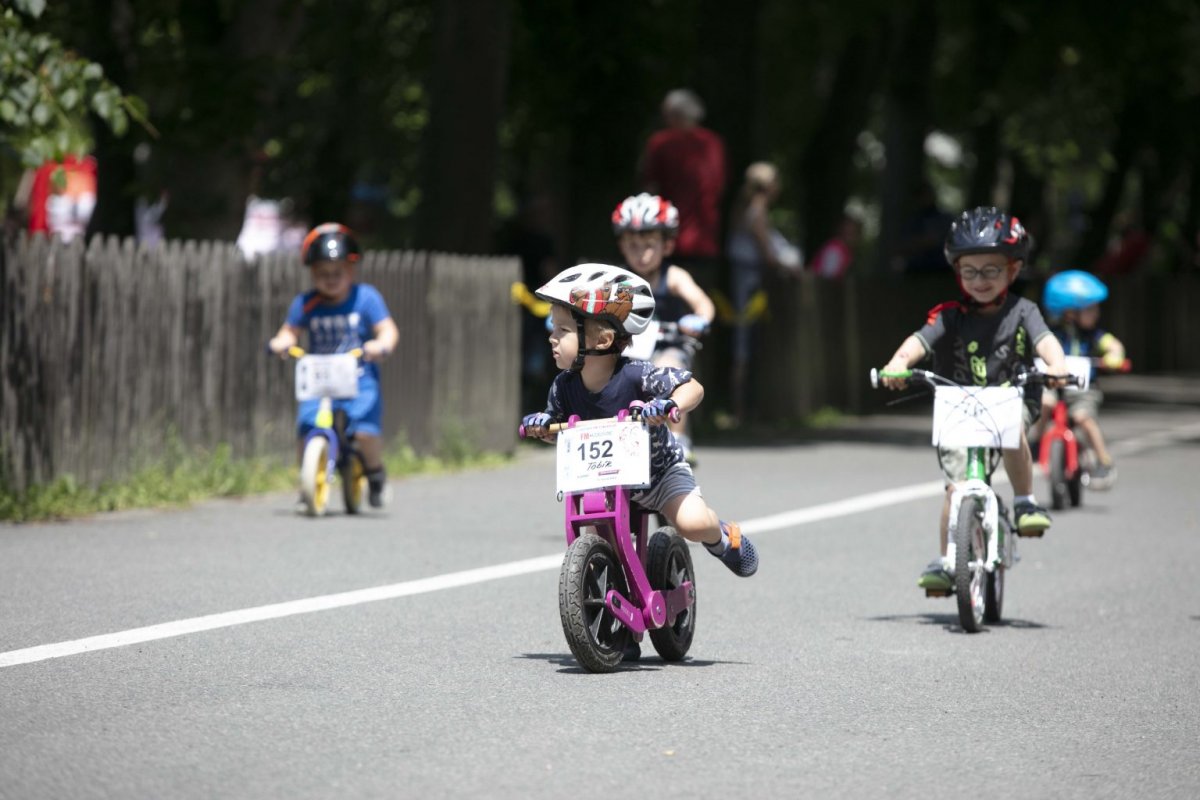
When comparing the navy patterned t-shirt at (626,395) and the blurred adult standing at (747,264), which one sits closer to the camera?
the navy patterned t-shirt at (626,395)

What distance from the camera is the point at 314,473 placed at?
13.3 metres

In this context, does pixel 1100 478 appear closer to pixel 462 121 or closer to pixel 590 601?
pixel 462 121

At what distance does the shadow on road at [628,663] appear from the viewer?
8336 mm

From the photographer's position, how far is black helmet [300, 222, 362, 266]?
13.4 m

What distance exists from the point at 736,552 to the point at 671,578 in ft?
1.05

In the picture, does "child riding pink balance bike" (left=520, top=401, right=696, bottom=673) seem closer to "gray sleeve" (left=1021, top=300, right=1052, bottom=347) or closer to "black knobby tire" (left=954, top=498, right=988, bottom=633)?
"black knobby tire" (left=954, top=498, right=988, bottom=633)

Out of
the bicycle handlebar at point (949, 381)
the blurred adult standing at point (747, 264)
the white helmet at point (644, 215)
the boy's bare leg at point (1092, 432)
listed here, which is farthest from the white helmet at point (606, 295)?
the blurred adult standing at point (747, 264)

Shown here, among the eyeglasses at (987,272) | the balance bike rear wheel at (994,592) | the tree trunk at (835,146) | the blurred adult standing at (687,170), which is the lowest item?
the balance bike rear wheel at (994,592)

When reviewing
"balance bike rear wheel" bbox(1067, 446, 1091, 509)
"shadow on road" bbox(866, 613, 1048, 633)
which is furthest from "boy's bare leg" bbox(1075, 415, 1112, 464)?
"shadow on road" bbox(866, 613, 1048, 633)

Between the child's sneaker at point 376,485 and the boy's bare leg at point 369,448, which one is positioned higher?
the boy's bare leg at point 369,448

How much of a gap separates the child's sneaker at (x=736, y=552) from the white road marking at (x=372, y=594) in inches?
75.3

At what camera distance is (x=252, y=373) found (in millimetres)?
15625

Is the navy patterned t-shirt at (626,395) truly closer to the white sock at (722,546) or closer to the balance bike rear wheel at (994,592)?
the white sock at (722,546)

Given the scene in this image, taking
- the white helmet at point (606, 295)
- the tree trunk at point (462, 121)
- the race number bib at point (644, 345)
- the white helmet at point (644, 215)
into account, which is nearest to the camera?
the white helmet at point (606, 295)
